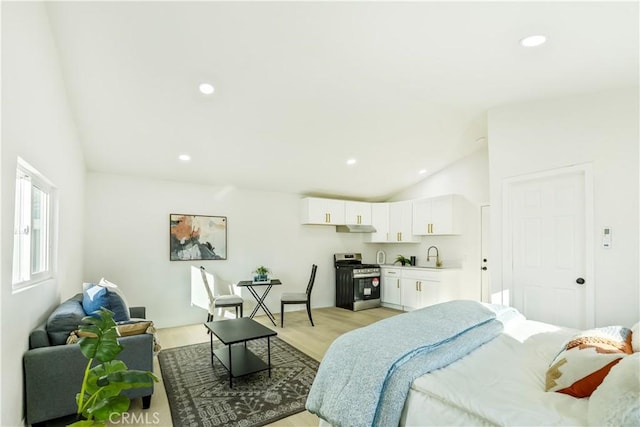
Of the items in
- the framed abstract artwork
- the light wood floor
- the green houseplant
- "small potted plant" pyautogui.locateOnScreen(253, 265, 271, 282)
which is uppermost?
the framed abstract artwork

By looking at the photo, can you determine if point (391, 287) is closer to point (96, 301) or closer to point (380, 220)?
point (380, 220)

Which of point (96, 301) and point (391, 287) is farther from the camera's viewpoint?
point (391, 287)

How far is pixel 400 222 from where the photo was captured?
659 centimetres

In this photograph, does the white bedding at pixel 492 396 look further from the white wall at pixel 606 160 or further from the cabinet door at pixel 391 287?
the cabinet door at pixel 391 287

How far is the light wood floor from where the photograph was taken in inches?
98.4

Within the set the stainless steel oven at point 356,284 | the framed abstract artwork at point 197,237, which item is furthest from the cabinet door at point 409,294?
the framed abstract artwork at point 197,237

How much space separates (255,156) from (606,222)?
4.01 m

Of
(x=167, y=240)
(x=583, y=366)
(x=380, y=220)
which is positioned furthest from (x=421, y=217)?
(x=583, y=366)

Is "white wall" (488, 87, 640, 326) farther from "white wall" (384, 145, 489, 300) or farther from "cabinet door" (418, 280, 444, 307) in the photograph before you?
"cabinet door" (418, 280, 444, 307)

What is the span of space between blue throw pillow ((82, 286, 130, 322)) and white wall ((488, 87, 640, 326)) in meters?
4.25

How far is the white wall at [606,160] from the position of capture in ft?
9.30

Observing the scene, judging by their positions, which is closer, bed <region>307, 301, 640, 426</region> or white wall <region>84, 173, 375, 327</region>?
bed <region>307, 301, 640, 426</region>

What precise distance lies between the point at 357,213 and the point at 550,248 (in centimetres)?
369

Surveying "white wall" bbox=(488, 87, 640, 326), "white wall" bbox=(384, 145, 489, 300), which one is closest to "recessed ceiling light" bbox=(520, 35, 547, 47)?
"white wall" bbox=(488, 87, 640, 326)
